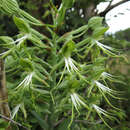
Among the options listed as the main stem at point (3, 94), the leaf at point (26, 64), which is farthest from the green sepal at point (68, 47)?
the main stem at point (3, 94)

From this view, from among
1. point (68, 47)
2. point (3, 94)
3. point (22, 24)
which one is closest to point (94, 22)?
point (68, 47)

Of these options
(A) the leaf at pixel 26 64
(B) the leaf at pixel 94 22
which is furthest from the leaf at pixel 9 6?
(B) the leaf at pixel 94 22

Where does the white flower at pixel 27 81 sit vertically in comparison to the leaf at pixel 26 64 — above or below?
below

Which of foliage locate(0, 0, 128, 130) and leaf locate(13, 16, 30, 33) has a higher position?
leaf locate(13, 16, 30, 33)

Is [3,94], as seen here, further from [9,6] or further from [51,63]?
[9,6]

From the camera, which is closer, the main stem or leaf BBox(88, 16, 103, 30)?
the main stem

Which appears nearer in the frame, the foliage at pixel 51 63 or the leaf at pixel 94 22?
the foliage at pixel 51 63

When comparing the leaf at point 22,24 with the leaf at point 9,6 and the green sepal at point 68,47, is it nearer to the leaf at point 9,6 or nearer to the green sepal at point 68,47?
the leaf at point 9,6

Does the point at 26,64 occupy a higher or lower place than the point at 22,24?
lower

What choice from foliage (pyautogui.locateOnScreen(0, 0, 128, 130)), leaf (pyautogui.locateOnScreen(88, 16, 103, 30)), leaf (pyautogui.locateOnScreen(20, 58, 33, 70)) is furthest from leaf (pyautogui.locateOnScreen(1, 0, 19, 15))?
leaf (pyautogui.locateOnScreen(88, 16, 103, 30))

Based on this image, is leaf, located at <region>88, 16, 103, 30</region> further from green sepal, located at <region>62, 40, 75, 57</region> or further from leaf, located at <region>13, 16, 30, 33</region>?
leaf, located at <region>13, 16, 30, 33</region>

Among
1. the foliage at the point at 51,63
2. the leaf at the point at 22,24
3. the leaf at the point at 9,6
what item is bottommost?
the foliage at the point at 51,63
